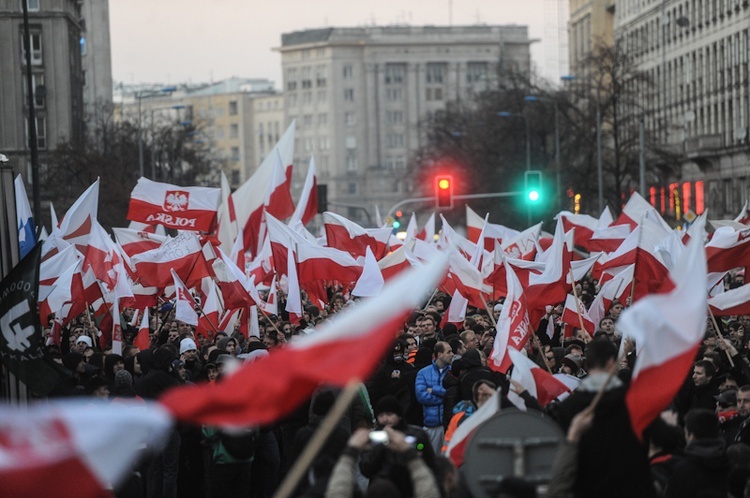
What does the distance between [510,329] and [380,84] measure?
166137 mm

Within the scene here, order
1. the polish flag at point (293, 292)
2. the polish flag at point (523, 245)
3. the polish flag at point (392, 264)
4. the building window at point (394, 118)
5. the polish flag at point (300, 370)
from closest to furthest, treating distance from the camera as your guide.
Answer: the polish flag at point (300, 370) → the polish flag at point (293, 292) → the polish flag at point (392, 264) → the polish flag at point (523, 245) → the building window at point (394, 118)

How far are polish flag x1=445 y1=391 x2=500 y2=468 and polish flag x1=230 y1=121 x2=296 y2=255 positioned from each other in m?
19.8

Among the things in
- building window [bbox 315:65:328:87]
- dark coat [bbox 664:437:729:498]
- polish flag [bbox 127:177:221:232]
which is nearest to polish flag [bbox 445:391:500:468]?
dark coat [bbox 664:437:729:498]

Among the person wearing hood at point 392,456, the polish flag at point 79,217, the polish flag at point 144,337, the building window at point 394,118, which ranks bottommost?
the polish flag at point 144,337

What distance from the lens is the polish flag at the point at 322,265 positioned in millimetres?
24375

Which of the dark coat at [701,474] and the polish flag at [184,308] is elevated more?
the dark coat at [701,474]

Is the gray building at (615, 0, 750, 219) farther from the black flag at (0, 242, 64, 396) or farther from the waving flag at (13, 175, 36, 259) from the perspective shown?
the black flag at (0, 242, 64, 396)

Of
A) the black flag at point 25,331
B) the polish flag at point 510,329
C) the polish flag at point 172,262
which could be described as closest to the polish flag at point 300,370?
the black flag at point 25,331

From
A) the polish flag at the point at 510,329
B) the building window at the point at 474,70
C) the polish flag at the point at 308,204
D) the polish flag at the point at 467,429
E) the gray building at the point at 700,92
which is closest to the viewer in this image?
the polish flag at the point at 467,429

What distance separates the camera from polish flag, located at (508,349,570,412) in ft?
35.2

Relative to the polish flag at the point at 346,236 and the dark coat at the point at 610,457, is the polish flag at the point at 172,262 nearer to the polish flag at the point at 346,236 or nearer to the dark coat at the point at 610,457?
the polish flag at the point at 346,236

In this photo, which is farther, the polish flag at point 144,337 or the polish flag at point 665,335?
the polish flag at point 144,337

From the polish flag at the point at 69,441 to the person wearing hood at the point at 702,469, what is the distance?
3.62 metres

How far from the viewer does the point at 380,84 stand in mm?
180000
